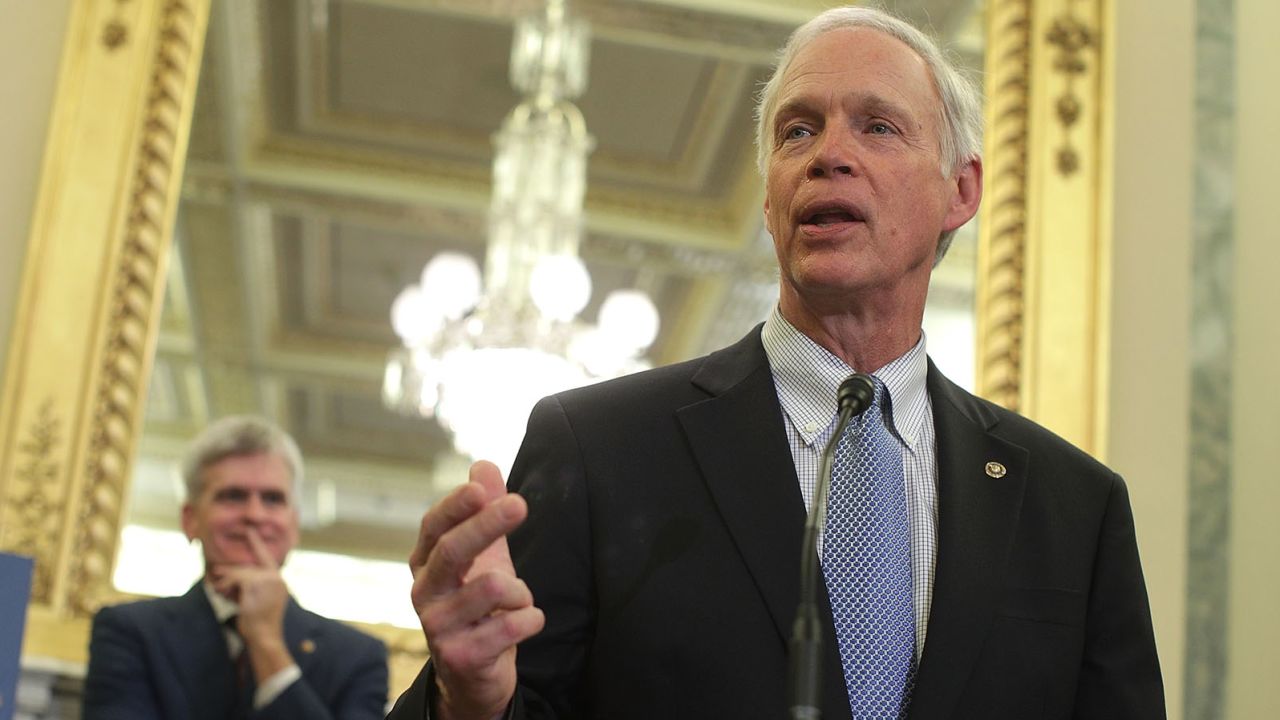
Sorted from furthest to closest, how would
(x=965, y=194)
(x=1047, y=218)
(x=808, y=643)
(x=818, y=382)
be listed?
(x=1047, y=218) < (x=965, y=194) < (x=818, y=382) < (x=808, y=643)

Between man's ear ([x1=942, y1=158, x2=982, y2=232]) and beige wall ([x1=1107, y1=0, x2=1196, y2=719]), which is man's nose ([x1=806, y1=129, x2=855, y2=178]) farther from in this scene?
beige wall ([x1=1107, y1=0, x2=1196, y2=719])

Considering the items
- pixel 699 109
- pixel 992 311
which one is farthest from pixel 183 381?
pixel 992 311

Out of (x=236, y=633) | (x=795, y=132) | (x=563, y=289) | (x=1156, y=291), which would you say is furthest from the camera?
(x=563, y=289)

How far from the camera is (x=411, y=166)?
312 cm

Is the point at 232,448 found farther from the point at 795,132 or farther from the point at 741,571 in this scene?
the point at 741,571

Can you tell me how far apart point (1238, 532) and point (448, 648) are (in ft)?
6.43

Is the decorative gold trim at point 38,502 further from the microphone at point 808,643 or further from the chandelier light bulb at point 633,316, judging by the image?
the microphone at point 808,643

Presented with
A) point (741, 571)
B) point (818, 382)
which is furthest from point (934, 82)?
point (741, 571)

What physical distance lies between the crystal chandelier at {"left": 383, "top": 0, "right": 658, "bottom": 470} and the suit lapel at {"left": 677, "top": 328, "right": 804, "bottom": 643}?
60.4 inches

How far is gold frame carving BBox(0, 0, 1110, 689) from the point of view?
269cm

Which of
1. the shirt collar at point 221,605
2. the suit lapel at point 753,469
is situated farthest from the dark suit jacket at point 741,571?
the shirt collar at point 221,605

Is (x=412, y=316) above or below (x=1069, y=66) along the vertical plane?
below

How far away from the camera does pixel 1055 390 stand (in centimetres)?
279

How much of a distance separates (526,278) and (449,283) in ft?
0.73
